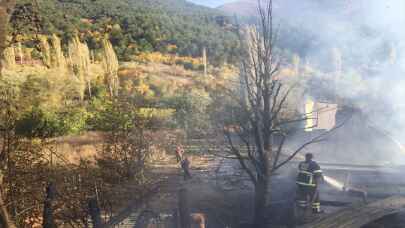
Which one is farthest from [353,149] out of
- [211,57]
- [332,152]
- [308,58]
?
[211,57]

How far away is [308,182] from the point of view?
7738 mm

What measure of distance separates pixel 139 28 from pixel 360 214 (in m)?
41.0

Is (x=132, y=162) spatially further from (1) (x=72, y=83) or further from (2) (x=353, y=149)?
(1) (x=72, y=83)

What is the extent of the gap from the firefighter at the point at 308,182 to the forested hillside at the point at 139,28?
29.2 metres

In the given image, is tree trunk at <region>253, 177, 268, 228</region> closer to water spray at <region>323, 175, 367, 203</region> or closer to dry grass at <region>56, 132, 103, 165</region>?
water spray at <region>323, 175, 367, 203</region>

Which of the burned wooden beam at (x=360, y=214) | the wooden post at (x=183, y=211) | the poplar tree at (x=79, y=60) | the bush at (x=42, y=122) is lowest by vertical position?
the bush at (x=42, y=122)

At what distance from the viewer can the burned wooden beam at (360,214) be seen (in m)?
6.78

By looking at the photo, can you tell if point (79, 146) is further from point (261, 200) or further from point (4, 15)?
point (4, 15)

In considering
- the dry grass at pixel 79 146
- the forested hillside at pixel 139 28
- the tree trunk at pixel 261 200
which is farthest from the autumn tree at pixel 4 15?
the forested hillside at pixel 139 28

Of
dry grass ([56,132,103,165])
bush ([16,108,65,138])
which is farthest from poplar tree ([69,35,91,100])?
dry grass ([56,132,103,165])

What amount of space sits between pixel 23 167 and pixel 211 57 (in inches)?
1492

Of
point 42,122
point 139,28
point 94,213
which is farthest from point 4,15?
point 139,28

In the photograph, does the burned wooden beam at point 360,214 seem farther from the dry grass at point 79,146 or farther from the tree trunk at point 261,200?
the dry grass at point 79,146

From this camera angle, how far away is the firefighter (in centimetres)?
774
